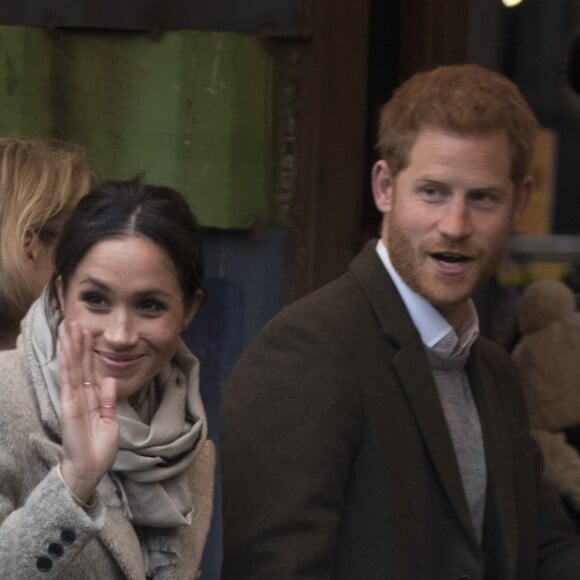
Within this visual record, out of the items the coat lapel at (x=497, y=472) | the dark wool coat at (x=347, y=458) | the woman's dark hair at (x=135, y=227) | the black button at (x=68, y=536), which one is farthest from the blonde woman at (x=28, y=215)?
the coat lapel at (x=497, y=472)

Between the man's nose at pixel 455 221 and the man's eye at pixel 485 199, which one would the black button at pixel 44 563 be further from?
the man's eye at pixel 485 199

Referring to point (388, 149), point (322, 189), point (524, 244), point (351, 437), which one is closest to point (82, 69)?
point (322, 189)

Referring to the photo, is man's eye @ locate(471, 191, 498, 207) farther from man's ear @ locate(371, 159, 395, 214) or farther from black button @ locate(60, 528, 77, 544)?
Answer: black button @ locate(60, 528, 77, 544)

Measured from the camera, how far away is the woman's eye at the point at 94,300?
10.8 ft

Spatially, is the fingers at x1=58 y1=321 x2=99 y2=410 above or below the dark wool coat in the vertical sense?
above

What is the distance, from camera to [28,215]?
3787 millimetres

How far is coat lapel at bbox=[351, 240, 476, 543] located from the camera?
3.43m

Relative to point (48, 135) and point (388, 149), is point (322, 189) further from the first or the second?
point (388, 149)

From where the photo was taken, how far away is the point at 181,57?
17.8 ft

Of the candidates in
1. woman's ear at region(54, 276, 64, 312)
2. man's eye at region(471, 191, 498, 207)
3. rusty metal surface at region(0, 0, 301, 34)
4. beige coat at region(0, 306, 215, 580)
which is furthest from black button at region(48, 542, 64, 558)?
rusty metal surface at region(0, 0, 301, 34)

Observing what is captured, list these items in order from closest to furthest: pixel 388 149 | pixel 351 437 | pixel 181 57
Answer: pixel 351 437
pixel 388 149
pixel 181 57

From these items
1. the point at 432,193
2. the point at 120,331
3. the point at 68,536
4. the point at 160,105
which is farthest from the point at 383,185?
the point at 160,105

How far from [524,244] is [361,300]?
7.57 feet

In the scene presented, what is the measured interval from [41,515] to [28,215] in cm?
100
